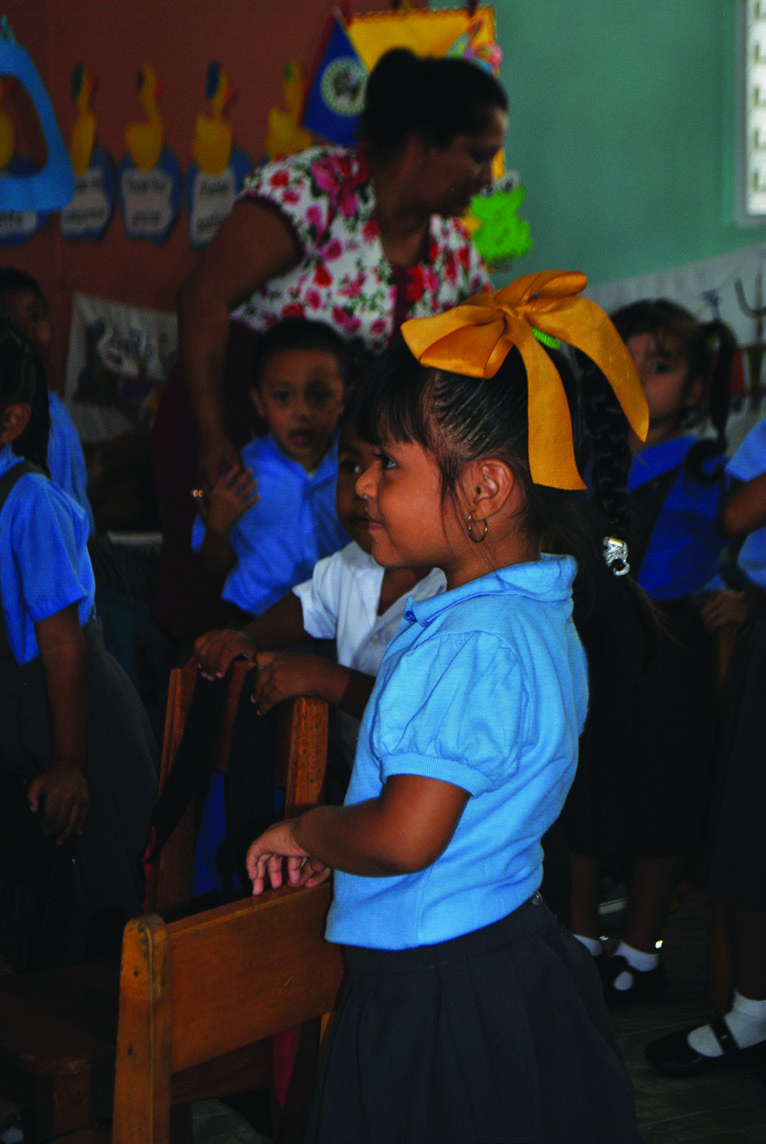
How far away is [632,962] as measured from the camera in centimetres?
205

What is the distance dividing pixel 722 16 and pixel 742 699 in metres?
2.60

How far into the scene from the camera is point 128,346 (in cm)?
558

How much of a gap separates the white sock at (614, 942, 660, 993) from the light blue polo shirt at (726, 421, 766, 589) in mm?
711

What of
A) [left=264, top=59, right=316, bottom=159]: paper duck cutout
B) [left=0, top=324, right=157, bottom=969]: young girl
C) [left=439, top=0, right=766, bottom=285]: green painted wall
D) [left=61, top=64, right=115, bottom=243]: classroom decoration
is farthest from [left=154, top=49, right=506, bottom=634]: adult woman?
[left=61, top=64, right=115, bottom=243]: classroom decoration

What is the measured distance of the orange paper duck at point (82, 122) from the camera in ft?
18.6

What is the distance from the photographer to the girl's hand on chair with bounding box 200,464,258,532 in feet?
6.26

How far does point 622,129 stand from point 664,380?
85.3 inches

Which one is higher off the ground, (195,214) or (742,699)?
(195,214)

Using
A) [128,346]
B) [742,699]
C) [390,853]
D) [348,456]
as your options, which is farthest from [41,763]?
[128,346]

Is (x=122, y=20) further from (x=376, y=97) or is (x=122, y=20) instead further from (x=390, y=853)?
(x=390, y=853)

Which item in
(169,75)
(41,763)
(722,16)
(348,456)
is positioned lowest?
(41,763)

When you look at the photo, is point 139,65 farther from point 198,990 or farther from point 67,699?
point 198,990

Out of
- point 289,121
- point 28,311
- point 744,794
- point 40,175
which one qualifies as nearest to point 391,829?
point 744,794

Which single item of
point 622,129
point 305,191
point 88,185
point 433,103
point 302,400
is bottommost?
point 302,400
